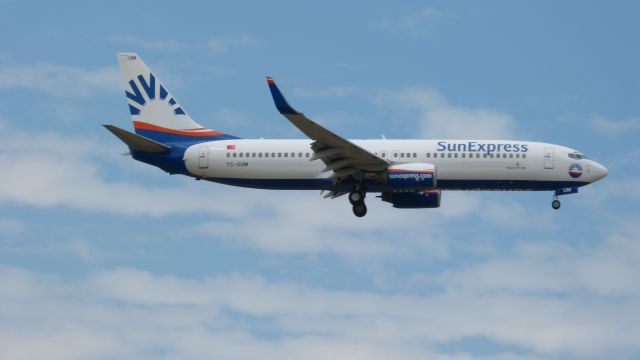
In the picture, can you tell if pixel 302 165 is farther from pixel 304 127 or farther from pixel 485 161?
pixel 485 161

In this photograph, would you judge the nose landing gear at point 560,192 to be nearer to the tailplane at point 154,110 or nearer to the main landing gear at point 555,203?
the main landing gear at point 555,203

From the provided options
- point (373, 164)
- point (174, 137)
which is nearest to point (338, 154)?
point (373, 164)

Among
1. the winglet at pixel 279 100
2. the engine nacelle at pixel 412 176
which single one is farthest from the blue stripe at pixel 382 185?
A: the winglet at pixel 279 100

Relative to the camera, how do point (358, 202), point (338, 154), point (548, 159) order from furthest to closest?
point (358, 202) < point (548, 159) < point (338, 154)

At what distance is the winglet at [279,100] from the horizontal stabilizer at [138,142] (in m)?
10.8

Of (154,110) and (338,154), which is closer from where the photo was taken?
(338,154)

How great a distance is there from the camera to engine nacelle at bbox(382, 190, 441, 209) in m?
71.9

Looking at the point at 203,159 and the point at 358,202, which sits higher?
the point at 203,159

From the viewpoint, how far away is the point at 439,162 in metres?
68.6

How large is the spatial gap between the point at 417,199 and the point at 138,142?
15945 mm

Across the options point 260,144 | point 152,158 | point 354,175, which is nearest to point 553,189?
point 354,175

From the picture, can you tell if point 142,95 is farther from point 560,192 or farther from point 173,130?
point 560,192

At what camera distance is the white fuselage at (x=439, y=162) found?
68625 millimetres

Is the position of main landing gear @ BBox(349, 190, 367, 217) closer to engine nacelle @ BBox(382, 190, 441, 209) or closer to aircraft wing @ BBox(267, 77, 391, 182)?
aircraft wing @ BBox(267, 77, 391, 182)
